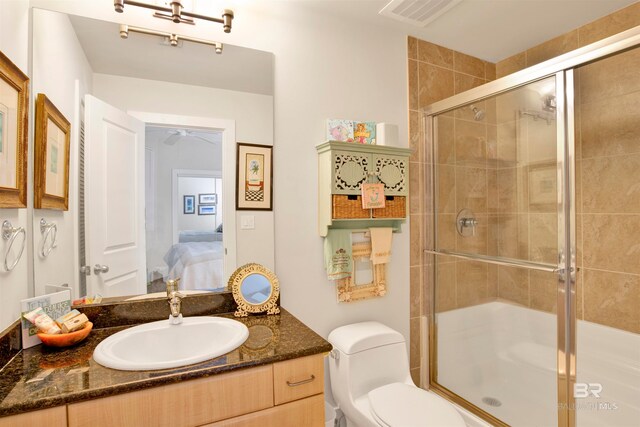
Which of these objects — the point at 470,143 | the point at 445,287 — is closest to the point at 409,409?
the point at 445,287

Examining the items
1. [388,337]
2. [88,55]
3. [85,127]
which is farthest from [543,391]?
[88,55]

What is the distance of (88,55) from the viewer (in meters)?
1.42

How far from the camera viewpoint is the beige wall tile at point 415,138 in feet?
7.18

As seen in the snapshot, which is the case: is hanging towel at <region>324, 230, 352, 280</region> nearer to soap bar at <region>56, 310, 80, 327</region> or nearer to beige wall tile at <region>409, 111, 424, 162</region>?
beige wall tile at <region>409, 111, 424, 162</region>

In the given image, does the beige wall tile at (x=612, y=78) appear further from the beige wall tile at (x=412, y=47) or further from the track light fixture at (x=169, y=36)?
the track light fixture at (x=169, y=36)

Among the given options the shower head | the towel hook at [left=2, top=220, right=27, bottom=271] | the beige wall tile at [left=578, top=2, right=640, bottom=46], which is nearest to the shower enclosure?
the shower head

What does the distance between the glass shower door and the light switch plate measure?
1.17 m

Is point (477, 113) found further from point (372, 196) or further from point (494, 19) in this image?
point (372, 196)

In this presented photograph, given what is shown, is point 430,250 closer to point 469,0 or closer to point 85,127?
point 469,0

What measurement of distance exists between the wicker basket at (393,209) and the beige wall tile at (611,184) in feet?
3.82

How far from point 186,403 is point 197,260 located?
670 millimetres

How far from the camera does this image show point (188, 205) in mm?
1541

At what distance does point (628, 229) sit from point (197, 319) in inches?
92.2

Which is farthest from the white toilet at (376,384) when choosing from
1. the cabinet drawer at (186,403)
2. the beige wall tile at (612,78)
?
the beige wall tile at (612,78)
